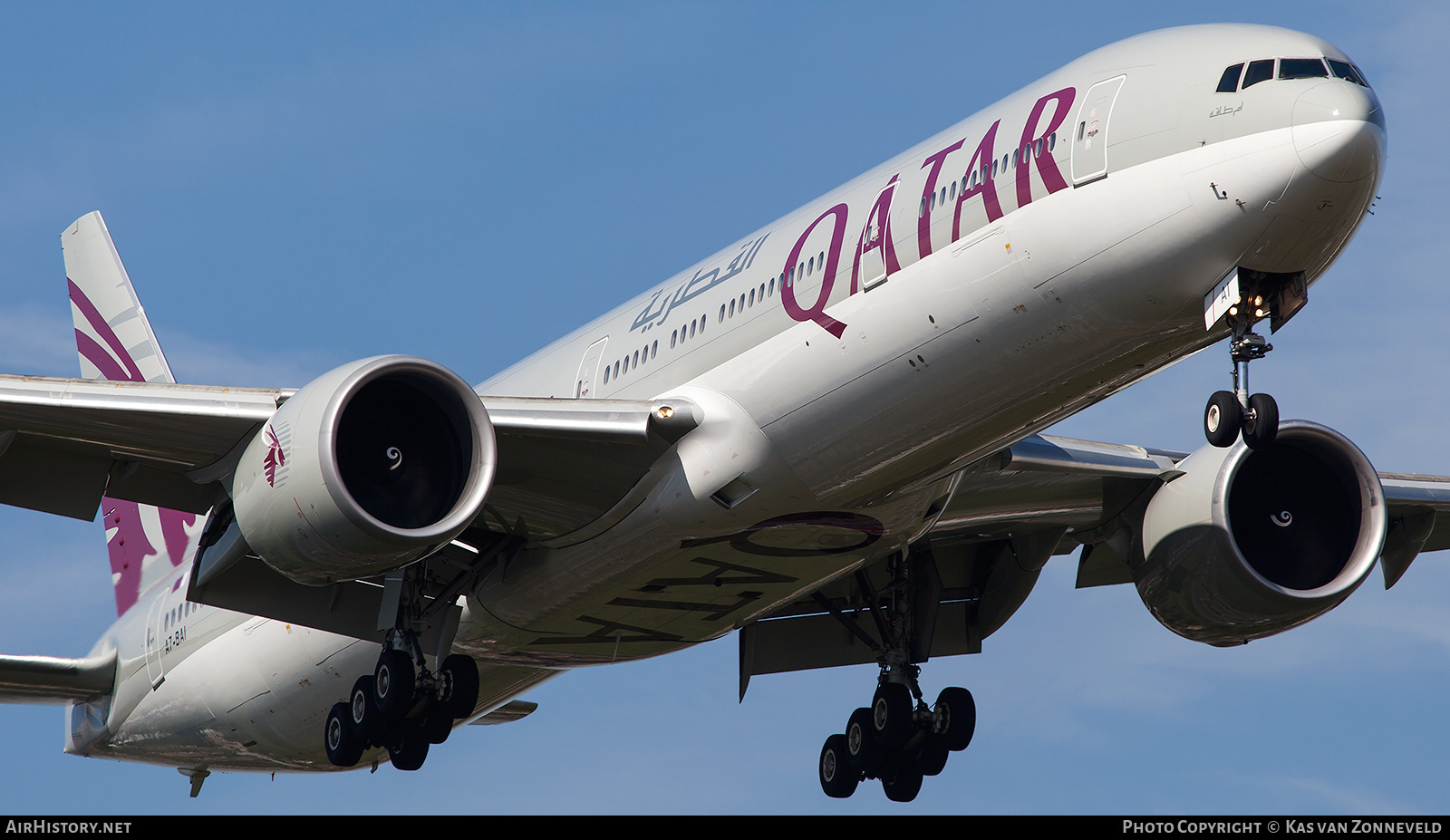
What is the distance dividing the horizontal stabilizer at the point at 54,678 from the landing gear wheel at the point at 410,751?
22.4 ft

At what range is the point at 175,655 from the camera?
26.2m

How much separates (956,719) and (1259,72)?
1130 cm

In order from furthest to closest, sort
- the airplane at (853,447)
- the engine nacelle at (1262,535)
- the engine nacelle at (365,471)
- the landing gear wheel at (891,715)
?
1. the landing gear wheel at (891,715)
2. the engine nacelle at (1262,535)
3. the engine nacelle at (365,471)
4. the airplane at (853,447)

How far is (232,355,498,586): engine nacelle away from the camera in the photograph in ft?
60.0

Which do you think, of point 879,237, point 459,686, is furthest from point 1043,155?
point 459,686

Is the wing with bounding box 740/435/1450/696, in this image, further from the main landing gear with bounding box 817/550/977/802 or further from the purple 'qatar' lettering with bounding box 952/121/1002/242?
the purple 'qatar' lettering with bounding box 952/121/1002/242

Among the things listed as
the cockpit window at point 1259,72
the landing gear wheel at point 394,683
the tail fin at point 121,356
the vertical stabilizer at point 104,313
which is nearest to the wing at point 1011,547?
the landing gear wheel at point 394,683

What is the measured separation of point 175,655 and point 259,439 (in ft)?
27.7

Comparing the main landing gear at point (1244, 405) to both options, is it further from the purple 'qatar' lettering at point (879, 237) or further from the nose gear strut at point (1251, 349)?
the purple 'qatar' lettering at point (879, 237)

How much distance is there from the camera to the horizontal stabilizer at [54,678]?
83.5 ft

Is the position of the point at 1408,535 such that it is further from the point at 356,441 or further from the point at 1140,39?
the point at 356,441

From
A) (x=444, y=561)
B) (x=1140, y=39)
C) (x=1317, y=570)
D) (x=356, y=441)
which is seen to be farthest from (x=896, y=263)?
(x=1317, y=570)

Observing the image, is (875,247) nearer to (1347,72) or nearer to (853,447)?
(853,447)

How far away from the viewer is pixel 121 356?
102 ft
